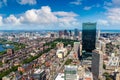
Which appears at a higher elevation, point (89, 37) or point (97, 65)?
point (89, 37)

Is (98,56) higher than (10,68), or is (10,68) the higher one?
(98,56)

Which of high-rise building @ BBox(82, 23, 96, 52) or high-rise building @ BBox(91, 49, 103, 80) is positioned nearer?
high-rise building @ BBox(91, 49, 103, 80)

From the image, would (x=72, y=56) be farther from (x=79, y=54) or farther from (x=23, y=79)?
(x=23, y=79)

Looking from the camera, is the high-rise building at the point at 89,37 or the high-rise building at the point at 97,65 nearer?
the high-rise building at the point at 97,65

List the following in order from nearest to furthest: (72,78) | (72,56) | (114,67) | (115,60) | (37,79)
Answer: (72,78)
(37,79)
(114,67)
(115,60)
(72,56)

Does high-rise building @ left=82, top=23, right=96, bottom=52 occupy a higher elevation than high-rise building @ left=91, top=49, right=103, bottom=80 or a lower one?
higher

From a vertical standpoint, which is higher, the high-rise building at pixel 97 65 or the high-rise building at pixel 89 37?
the high-rise building at pixel 89 37

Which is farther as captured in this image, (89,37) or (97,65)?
(89,37)

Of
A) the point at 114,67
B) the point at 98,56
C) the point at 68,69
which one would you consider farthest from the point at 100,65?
the point at 68,69
